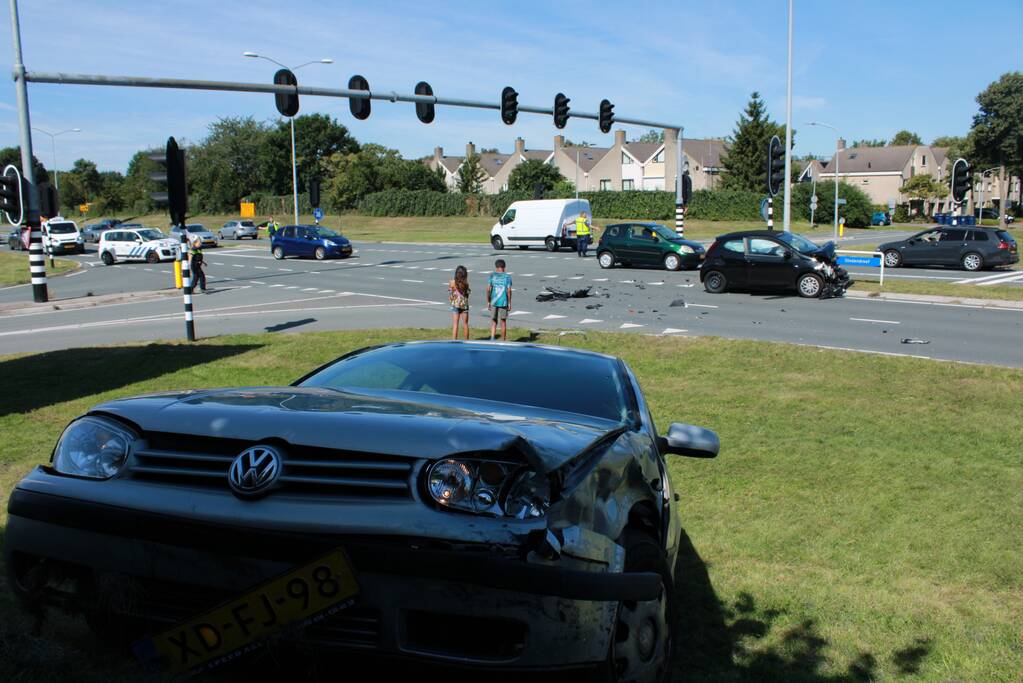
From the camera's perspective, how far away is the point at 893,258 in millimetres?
31672

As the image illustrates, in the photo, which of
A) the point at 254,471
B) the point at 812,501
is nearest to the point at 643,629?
the point at 254,471

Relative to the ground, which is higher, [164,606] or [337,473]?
[337,473]

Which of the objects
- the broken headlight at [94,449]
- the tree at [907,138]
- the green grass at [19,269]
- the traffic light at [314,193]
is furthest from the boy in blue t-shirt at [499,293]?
the tree at [907,138]

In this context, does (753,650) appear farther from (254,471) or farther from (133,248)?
(133,248)

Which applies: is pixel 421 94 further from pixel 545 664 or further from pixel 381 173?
pixel 381 173

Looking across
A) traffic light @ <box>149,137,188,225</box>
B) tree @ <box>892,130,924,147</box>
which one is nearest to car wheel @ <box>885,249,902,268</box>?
traffic light @ <box>149,137,188,225</box>

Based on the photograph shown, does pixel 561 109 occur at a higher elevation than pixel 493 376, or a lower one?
higher

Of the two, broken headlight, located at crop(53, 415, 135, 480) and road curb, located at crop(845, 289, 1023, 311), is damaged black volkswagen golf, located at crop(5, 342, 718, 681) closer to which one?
broken headlight, located at crop(53, 415, 135, 480)

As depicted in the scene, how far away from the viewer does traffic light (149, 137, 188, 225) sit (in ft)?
42.1

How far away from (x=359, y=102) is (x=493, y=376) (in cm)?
2110

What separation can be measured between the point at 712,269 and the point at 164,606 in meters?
22.5

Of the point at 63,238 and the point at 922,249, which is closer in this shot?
the point at 922,249

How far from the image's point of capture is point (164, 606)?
8.68ft

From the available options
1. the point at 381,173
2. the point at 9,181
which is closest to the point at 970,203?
the point at 381,173
